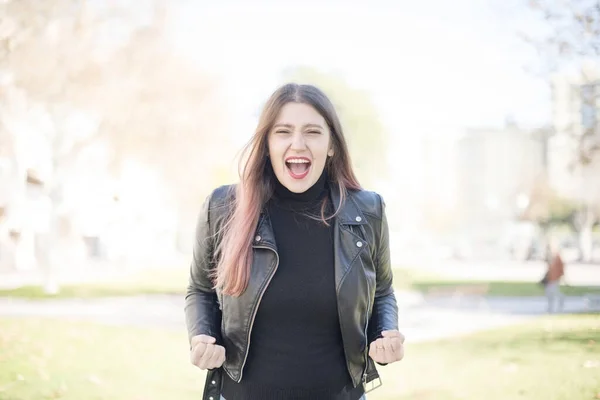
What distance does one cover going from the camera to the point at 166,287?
14.2 meters

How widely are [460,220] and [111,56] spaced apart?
4792 cm

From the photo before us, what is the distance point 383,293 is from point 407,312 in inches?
394

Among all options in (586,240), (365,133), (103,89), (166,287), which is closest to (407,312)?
(166,287)

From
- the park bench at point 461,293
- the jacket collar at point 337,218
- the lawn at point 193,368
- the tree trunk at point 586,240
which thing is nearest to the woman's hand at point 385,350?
the jacket collar at point 337,218

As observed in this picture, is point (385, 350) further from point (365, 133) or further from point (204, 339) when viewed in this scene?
point (365, 133)

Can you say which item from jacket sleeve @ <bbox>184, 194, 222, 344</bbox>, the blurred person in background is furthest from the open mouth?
the blurred person in background

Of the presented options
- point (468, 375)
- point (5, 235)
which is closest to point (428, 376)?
point (468, 375)

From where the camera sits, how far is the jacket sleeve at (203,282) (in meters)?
1.77

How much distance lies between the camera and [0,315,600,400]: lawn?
5281mm

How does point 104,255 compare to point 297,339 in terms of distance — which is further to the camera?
point 104,255

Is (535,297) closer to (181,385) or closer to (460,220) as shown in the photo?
(181,385)

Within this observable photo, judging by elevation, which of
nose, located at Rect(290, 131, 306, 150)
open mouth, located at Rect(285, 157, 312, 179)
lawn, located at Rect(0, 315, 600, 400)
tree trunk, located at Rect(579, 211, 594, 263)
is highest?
nose, located at Rect(290, 131, 306, 150)

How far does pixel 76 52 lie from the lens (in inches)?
367

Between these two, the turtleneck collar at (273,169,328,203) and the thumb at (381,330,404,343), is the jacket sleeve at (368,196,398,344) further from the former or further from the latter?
the turtleneck collar at (273,169,328,203)
